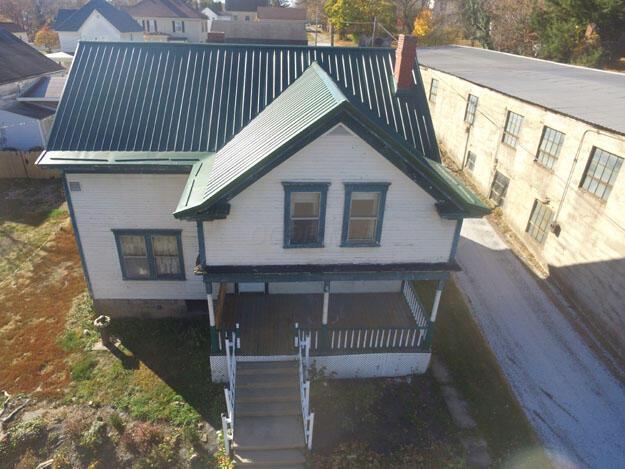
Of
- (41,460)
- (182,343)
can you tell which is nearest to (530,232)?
(182,343)

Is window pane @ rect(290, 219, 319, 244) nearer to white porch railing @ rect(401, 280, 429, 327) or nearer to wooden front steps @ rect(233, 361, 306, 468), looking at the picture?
wooden front steps @ rect(233, 361, 306, 468)

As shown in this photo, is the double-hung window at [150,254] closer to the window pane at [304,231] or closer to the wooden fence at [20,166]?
the window pane at [304,231]

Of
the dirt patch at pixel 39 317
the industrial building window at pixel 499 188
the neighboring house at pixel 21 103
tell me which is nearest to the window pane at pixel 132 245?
the dirt patch at pixel 39 317

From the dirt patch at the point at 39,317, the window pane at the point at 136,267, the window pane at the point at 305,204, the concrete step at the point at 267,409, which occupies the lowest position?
the dirt patch at the point at 39,317

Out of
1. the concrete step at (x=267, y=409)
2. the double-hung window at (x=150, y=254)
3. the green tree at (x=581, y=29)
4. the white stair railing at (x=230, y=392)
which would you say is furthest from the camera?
the green tree at (x=581, y=29)

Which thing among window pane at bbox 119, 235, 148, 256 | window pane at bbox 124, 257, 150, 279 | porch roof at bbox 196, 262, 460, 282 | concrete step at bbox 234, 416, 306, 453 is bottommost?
concrete step at bbox 234, 416, 306, 453

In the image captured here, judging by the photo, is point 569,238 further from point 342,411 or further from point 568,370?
point 342,411

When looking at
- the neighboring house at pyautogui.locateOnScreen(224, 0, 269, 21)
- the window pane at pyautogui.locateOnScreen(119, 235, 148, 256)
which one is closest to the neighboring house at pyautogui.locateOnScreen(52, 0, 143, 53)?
the neighboring house at pyautogui.locateOnScreen(224, 0, 269, 21)

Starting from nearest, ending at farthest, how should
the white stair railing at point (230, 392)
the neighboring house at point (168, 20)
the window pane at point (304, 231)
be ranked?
the white stair railing at point (230, 392)
the window pane at point (304, 231)
the neighboring house at point (168, 20)
